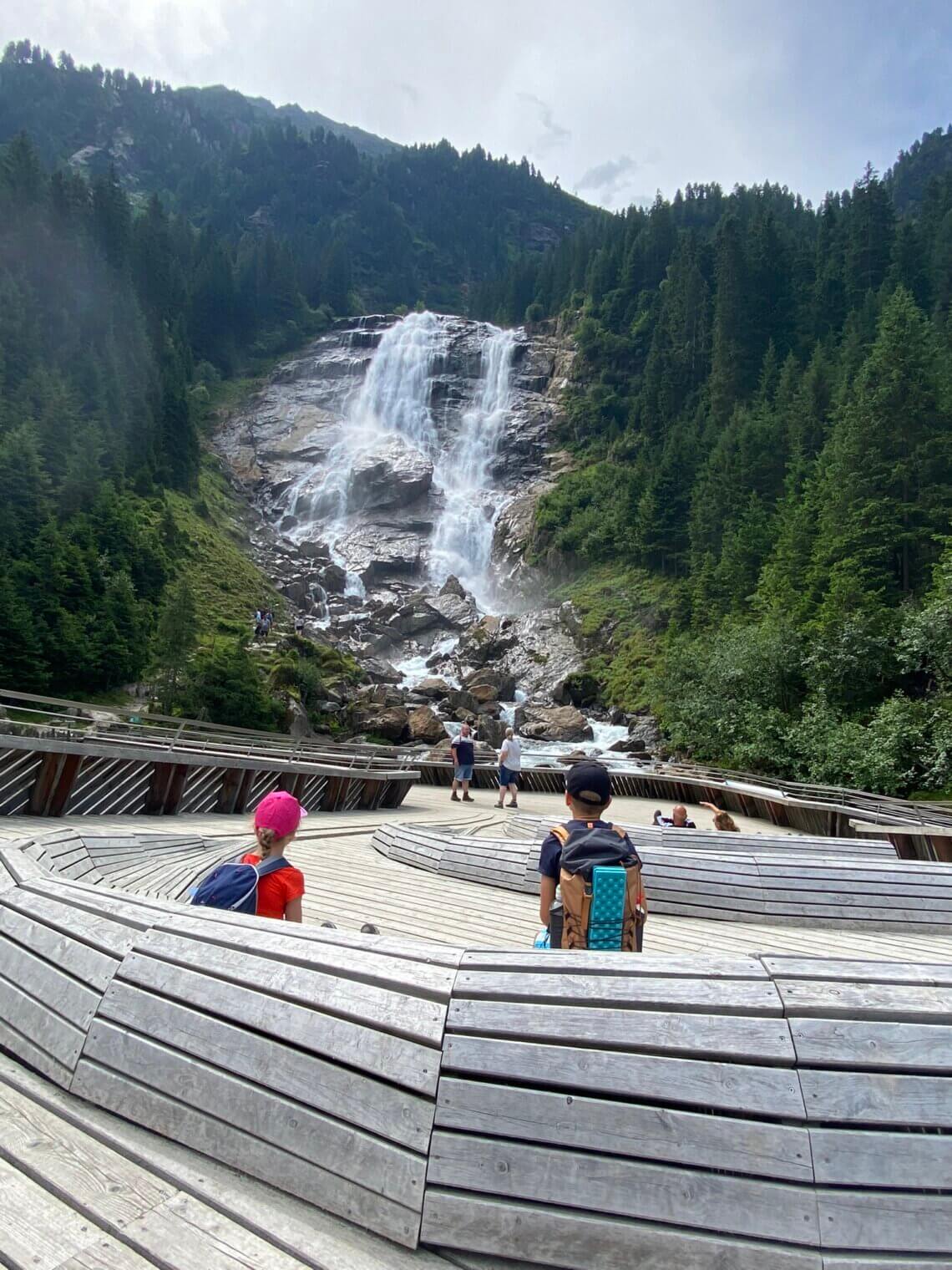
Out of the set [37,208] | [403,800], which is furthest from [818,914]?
[37,208]

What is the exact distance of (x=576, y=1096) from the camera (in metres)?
2.29

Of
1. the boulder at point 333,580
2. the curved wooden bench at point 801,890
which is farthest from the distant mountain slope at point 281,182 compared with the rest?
the curved wooden bench at point 801,890

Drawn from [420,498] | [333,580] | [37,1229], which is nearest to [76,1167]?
[37,1229]

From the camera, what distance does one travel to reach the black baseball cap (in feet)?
12.7

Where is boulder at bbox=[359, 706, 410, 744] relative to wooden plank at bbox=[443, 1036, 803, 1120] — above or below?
below

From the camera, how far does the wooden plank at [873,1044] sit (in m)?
2.25

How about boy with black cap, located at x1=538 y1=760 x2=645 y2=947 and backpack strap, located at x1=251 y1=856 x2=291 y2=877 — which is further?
backpack strap, located at x1=251 y1=856 x2=291 y2=877

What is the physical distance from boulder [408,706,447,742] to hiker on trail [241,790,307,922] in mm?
33201

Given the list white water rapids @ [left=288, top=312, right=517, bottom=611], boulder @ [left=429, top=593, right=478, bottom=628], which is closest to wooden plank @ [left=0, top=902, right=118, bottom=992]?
boulder @ [left=429, top=593, right=478, bottom=628]

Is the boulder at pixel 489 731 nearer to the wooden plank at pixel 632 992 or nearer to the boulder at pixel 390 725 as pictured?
the boulder at pixel 390 725

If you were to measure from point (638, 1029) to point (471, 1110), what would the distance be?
546mm

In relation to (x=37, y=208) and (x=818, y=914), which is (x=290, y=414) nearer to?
(x=37, y=208)

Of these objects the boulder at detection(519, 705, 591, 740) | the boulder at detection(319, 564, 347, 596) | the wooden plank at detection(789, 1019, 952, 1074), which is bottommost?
the boulder at detection(519, 705, 591, 740)

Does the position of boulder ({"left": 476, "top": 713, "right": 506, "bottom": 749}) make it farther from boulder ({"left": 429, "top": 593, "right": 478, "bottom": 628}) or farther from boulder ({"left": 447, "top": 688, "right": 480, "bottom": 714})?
boulder ({"left": 429, "top": 593, "right": 478, "bottom": 628})
